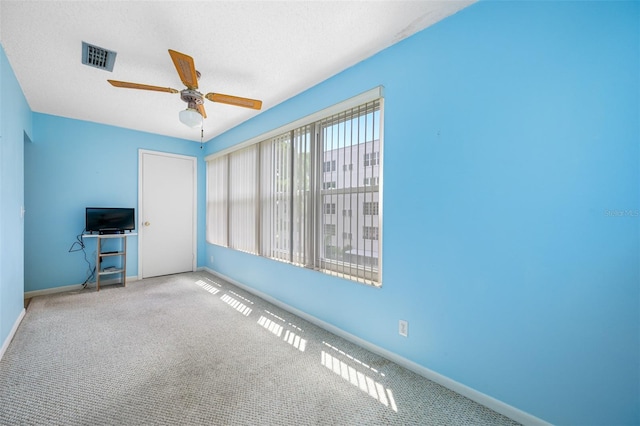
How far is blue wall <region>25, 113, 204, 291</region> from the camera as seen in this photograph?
3.83 metres

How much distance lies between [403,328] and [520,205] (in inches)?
49.8

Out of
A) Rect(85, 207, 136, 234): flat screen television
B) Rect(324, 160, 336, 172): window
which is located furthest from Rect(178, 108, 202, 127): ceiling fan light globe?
Rect(85, 207, 136, 234): flat screen television

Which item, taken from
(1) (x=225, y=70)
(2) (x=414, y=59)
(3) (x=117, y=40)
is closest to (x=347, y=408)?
(2) (x=414, y=59)

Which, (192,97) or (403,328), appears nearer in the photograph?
(403,328)

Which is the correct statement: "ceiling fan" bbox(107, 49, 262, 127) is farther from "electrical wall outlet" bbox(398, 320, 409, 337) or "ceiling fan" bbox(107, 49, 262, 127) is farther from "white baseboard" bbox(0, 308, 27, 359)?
"white baseboard" bbox(0, 308, 27, 359)

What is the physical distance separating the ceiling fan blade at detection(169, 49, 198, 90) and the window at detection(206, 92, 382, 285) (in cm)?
120

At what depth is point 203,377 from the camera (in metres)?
1.97

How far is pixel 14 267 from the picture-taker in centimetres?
266

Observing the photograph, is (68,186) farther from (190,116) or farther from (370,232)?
(370,232)

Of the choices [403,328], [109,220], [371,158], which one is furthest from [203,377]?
[109,220]

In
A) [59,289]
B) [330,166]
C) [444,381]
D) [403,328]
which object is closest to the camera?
[444,381]

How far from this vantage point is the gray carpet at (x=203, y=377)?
160 centimetres

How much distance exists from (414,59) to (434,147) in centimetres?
76

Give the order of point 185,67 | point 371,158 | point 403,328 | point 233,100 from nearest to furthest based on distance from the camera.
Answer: point 185,67 → point 403,328 → point 371,158 → point 233,100
